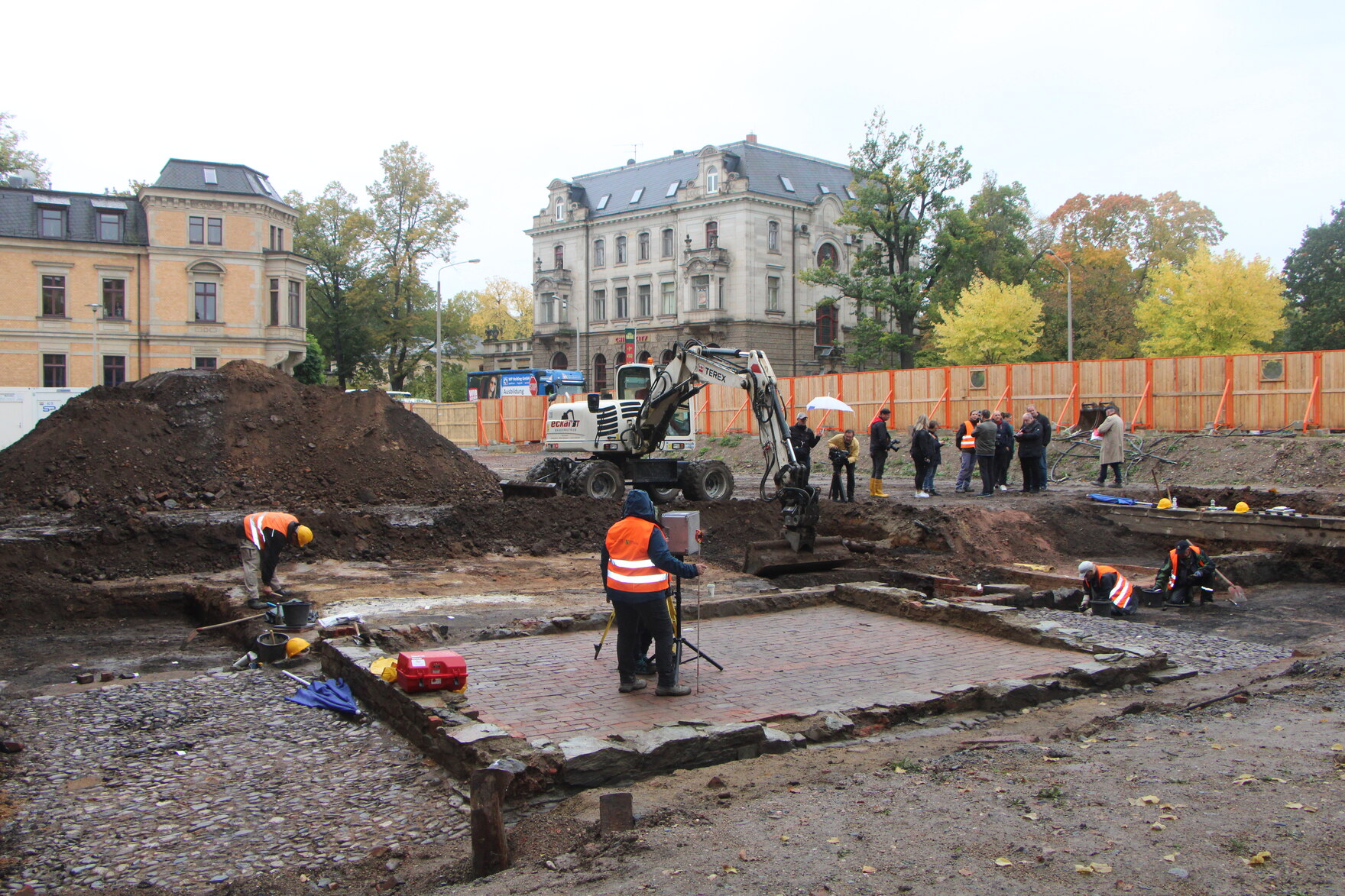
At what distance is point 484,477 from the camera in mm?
21141

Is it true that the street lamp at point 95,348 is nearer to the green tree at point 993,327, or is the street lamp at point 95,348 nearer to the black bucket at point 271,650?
the green tree at point 993,327

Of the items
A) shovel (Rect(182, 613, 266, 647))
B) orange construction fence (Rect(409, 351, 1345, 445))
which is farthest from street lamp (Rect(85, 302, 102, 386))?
shovel (Rect(182, 613, 266, 647))

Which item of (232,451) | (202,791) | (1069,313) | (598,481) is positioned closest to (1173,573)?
(202,791)

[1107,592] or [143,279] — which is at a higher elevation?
[143,279]

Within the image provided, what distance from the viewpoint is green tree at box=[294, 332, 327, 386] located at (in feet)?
177

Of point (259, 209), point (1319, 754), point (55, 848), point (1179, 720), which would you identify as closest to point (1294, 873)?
point (1319, 754)

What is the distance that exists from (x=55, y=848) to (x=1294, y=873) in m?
6.08

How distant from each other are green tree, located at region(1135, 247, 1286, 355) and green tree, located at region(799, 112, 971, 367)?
11270mm

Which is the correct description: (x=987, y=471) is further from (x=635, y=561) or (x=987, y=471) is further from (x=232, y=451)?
(x=635, y=561)

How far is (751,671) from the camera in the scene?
848 cm

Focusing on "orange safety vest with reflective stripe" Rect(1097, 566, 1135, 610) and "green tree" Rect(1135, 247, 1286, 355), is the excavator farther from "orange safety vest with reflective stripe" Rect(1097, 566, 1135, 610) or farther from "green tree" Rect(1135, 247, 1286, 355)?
"green tree" Rect(1135, 247, 1286, 355)

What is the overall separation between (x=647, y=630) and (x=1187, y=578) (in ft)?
25.4

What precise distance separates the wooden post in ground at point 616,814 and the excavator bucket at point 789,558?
898 centimetres

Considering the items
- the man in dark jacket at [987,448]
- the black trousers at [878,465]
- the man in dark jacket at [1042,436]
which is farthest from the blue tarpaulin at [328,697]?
the man in dark jacket at [1042,436]
